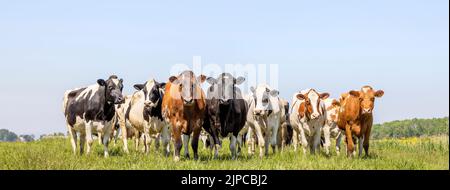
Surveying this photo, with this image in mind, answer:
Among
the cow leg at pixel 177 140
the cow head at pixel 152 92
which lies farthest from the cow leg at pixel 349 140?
the cow head at pixel 152 92

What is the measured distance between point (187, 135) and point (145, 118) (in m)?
2.97

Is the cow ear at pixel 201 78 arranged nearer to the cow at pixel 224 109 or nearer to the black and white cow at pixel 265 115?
the cow at pixel 224 109

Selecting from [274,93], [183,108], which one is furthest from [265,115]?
[183,108]

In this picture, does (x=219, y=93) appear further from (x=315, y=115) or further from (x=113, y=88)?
(x=113, y=88)

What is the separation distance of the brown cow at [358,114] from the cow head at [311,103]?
2.31 ft

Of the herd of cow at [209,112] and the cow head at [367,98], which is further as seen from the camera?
the cow head at [367,98]

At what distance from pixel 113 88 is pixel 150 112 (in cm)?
129

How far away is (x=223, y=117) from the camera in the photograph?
14.7 m

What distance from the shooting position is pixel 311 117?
54.6 ft

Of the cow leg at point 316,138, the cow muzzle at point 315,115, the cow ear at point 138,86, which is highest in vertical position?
the cow ear at point 138,86

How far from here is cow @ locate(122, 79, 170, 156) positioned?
619 inches

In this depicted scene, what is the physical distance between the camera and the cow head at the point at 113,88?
53.1ft

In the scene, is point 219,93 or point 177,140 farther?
point 219,93
